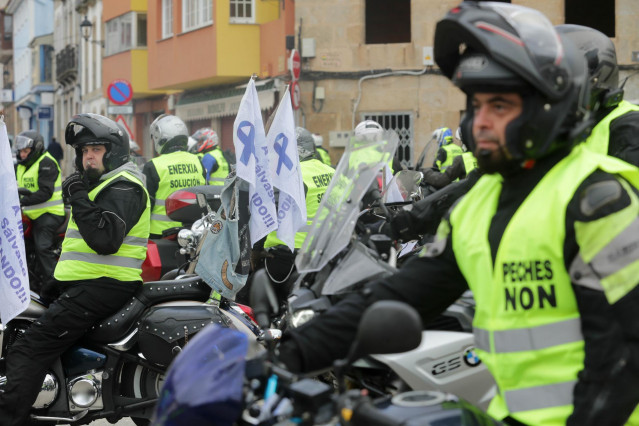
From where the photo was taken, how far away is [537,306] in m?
2.51

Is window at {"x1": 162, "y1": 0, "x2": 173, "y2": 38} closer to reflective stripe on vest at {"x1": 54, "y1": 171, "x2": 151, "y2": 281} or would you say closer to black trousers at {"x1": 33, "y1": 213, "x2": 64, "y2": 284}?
black trousers at {"x1": 33, "y1": 213, "x2": 64, "y2": 284}

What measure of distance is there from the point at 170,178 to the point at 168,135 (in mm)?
645

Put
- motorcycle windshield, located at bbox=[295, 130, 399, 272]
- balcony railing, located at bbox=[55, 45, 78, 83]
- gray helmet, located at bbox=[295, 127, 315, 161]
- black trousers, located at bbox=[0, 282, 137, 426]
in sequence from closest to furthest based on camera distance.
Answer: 1. motorcycle windshield, located at bbox=[295, 130, 399, 272]
2. black trousers, located at bbox=[0, 282, 137, 426]
3. gray helmet, located at bbox=[295, 127, 315, 161]
4. balcony railing, located at bbox=[55, 45, 78, 83]

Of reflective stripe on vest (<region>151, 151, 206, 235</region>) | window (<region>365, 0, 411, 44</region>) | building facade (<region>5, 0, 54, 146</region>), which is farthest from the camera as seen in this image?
building facade (<region>5, 0, 54, 146</region>)

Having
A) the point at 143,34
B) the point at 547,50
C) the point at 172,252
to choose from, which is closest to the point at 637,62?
the point at 172,252

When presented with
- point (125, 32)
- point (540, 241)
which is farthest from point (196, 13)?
point (540, 241)

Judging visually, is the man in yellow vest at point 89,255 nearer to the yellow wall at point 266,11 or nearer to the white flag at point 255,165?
the white flag at point 255,165

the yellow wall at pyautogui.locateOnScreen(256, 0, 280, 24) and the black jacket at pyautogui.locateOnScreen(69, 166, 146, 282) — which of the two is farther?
the yellow wall at pyautogui.locateOnScreen(256, 0, 280, 24)

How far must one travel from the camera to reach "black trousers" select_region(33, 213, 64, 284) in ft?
39.3

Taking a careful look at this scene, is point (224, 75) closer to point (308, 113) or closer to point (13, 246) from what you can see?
point (308, 113)

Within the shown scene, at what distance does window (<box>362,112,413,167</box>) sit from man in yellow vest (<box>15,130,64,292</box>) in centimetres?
1141

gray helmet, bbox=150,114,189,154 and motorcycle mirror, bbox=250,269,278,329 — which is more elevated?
gray helmet, bbox=150,114,189,154

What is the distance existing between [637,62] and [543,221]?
68.1 ft

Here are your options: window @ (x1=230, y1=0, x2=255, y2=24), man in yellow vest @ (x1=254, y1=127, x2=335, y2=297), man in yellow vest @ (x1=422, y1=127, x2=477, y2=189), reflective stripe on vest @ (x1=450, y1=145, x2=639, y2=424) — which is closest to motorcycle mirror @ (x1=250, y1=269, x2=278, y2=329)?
reflective stripe on vest @ (x1=450, y1=145, x2=639, y2=424)
